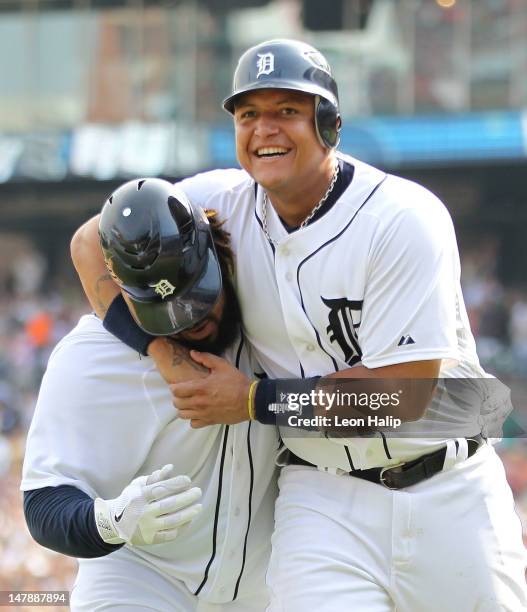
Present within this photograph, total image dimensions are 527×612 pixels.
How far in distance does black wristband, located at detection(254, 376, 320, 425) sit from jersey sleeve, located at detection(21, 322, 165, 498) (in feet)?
1.27

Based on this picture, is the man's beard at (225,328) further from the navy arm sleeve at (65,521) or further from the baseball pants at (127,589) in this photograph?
the baseball pants at (127,589)

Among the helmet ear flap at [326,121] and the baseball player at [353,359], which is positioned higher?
the helmet ear flap at [326,121]

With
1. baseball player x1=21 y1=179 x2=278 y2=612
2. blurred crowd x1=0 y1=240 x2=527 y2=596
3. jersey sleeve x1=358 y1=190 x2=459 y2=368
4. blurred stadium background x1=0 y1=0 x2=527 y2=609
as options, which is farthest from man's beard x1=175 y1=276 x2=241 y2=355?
blurred stadium background x1=0 y1=0 x2=527 y2=609

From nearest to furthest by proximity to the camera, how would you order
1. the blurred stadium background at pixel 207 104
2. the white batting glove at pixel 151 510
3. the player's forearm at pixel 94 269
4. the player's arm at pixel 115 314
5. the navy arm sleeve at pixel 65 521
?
1. the white batting glove at pixel 151 510
2. the navy arm sleeve at pixel 65 521
3. the player's arm at pixel 115 314
4. the player's forearm at pixel 94 269
5. the blurred stadium background at pixel 207 104

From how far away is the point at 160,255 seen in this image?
10.9 ft

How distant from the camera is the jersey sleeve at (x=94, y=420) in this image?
11.3ft

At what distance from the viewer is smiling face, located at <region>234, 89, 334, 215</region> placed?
3.38 meters

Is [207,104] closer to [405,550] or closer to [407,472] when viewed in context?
[407,472]

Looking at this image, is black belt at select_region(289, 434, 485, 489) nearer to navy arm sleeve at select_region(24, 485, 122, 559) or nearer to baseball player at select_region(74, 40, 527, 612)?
baseball player at select_region(74, 40, 527, 612)

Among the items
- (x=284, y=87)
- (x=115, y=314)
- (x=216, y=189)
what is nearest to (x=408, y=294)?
(x=284, y=87)

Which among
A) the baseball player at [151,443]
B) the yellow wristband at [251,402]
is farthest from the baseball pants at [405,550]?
the yellow wristband at [251,402]

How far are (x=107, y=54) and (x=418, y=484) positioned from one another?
1980cm

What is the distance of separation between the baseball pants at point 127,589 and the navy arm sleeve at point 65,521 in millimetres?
194

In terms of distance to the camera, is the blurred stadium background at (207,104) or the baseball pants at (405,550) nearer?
the baseball pants at (405,550)
